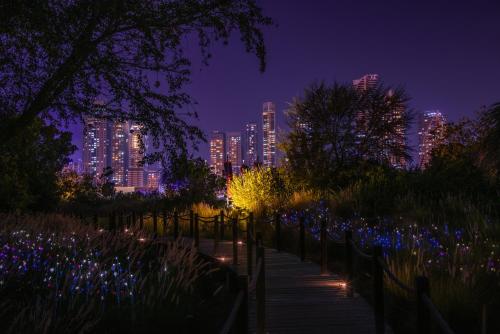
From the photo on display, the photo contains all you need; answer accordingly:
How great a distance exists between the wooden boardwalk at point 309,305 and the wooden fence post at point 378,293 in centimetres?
36

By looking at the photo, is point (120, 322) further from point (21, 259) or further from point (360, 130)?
point (360, 130)

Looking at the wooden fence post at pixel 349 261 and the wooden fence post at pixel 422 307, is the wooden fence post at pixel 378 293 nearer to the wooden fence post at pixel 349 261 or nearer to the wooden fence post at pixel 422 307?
the wooden fence post at pixel 422 307

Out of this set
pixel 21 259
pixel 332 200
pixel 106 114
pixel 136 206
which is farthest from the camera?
pixel 136 206

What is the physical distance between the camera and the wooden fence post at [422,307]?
14.3 feet

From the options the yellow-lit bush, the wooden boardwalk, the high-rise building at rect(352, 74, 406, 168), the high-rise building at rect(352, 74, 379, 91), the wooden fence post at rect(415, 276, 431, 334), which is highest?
the high-rise building at rect(352, 74, 379, 91)

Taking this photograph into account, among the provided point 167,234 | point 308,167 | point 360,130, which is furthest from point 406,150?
point 167,234

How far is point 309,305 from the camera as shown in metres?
7.82

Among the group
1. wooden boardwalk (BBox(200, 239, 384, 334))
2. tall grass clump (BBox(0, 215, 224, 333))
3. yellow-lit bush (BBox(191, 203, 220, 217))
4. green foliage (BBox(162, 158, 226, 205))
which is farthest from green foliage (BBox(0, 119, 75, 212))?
wooden boardwalk (BBox(200, 239, 384, 334))

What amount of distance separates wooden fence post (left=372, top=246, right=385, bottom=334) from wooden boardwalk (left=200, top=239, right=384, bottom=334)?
14.1 inches

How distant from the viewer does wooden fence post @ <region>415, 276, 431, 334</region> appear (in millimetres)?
4359

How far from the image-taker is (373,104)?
79.4ft

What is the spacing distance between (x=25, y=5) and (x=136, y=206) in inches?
885

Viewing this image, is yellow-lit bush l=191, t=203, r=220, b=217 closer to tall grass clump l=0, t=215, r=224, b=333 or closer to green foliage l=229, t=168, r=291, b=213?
green foliage l=229, t=168, r=291, b=213

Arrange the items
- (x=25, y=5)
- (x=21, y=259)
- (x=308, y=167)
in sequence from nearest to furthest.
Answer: (x=25, y=5) → (x=21, y=259) → (x=308, y=167)
